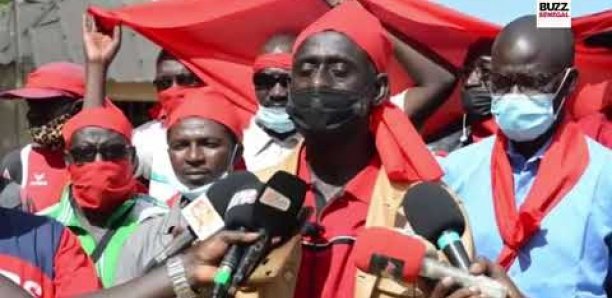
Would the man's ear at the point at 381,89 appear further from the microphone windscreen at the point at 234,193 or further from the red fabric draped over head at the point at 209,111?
the red fabric draped over head at the point at 209,111

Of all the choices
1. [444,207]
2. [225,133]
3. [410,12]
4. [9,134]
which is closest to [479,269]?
[444,207]

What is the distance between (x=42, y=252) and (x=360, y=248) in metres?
1.30

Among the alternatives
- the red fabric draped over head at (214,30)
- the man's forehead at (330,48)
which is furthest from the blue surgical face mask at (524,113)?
the red fabric draped over head at (214,30)

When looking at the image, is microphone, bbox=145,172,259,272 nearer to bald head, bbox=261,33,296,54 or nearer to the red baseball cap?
bald head, bbox=261,33,296,54

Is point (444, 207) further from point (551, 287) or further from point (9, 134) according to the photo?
point (9, 134)

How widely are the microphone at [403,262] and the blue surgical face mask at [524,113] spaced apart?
1.27 m

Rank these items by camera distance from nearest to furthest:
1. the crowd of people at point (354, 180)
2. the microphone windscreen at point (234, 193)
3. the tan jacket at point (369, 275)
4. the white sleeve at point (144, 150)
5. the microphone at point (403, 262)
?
the microphone at point (403, 262) < the microphone windscreen at point (234, 193) < the tan jacket at point (369, 275) < the crowd of people at point (354, 180) < the white sleeve at point (144, 150)

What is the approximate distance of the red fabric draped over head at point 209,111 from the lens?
5660 mm

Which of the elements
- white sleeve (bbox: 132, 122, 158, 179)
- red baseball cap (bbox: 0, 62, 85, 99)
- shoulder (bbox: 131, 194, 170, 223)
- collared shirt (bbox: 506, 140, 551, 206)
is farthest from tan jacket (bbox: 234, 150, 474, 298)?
red baseball cap (bbox: 0, 62, 85, 99)

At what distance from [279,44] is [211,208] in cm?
293

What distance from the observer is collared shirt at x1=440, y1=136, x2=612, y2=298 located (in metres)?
4.13

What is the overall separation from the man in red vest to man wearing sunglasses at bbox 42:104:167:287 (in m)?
0.87

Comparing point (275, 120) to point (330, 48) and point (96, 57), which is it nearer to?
point (96, 57)

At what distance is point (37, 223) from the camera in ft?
13.6
